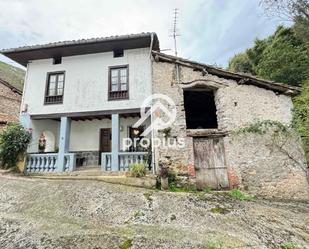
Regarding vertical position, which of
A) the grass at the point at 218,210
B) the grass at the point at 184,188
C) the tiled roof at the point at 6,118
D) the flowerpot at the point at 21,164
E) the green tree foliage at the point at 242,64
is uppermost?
the green tree foliage at the point at 242,64

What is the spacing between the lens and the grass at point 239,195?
23.3 feet

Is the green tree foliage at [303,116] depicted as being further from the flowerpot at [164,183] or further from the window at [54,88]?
the window at [54,88]

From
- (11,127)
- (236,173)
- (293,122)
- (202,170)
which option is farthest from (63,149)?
(293,122)

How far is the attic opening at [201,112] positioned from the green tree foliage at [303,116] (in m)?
3.91

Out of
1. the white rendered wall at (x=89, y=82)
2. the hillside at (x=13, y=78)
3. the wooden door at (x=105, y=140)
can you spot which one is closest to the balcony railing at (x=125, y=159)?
the white rendered wall at (x=89, y=82)

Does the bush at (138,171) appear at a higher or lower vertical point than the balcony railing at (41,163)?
lower

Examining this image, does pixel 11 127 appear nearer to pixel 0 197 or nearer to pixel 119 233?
pixel 0 197

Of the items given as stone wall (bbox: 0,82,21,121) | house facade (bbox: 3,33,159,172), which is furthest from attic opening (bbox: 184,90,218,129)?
stone wall (bbox: 0,82,21,121)

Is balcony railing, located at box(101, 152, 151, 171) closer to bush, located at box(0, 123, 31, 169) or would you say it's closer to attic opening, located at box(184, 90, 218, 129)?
bush, located at box(0, 123, 31, 169)

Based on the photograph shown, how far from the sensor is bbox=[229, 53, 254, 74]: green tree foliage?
692 inches

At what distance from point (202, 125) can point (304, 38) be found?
8520mm

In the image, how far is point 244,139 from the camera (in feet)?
27.4

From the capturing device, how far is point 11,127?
9117mm

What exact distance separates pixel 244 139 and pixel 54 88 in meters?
9.80
